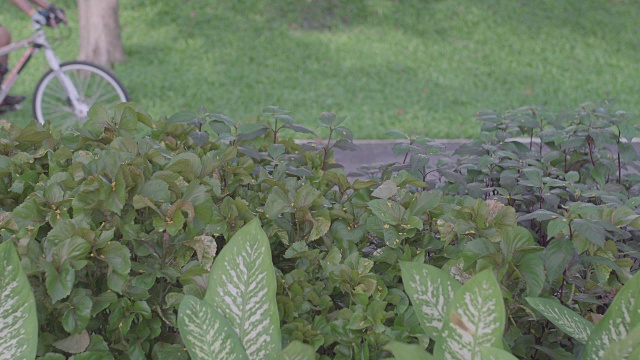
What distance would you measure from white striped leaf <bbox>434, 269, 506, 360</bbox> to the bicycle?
20.8 feet

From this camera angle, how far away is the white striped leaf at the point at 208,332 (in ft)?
4.38

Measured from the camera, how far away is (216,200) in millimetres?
2010

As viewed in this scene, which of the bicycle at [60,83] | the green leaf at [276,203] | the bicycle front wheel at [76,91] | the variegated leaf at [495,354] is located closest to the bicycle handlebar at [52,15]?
the bicycle at [60,83]

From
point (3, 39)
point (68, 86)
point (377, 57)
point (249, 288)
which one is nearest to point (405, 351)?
point (249, 288)

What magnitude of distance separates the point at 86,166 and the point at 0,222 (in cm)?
24

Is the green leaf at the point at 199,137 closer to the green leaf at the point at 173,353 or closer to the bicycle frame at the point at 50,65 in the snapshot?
the green leaf at the point at 173,353

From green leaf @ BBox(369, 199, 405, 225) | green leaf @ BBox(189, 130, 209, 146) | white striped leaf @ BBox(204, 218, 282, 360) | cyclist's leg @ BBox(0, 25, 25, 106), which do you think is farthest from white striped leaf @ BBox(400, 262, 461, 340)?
cyclist's leg @ BBox(0, 25, 25, 106)

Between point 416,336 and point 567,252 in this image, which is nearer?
point 416,336

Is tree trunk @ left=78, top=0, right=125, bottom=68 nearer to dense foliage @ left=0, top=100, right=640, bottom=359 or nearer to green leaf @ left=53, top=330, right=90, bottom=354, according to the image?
dense foliage @ left=0, top=100, right=640, bottom=359

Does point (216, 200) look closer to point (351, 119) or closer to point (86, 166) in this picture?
point (86, 166)

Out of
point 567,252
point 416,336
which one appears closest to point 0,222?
point 416,336

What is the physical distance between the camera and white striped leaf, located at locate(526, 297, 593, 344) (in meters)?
1.47

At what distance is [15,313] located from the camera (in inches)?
53.1

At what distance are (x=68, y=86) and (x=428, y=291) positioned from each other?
6387mm
